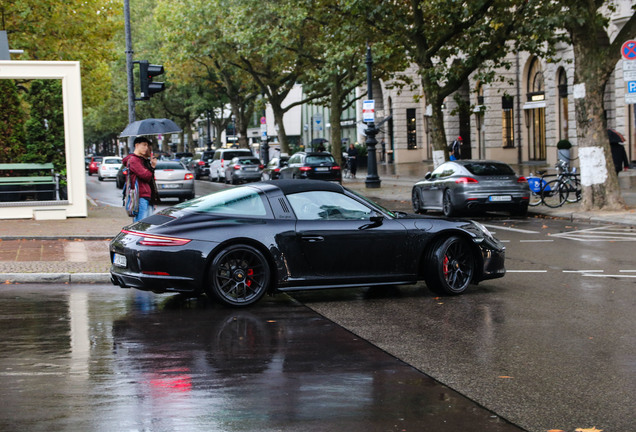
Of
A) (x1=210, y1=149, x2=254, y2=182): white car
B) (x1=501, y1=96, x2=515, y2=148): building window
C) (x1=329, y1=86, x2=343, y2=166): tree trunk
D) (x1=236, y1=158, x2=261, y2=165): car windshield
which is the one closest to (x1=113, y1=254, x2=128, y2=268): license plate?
(x1=329, y1=86, x2=343, y2=166): tree trunk

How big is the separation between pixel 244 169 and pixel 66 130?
78.2ft

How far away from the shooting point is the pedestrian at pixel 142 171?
12922 millimetres

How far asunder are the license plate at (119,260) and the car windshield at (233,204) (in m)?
0.86

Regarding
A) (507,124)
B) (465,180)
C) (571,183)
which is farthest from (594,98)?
(507,124)

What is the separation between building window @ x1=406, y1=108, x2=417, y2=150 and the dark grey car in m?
41.2

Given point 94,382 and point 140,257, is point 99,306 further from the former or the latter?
point 94,382

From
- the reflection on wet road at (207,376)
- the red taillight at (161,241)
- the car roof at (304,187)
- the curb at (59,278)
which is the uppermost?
the car roof at (304,187)

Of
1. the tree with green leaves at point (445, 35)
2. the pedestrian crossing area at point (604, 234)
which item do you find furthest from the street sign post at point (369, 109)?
the pedestrian crossing area at point (604, 234)

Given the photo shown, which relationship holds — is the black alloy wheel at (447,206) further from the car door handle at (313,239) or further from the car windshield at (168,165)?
the car windshield at (168,165)

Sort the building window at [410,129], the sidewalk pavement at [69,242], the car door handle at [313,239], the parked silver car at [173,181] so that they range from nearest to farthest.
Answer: the car door handle at [313,239], the sidewalk pavement at [69,242], the parked silver car at [173,181], the building window at [410,129]

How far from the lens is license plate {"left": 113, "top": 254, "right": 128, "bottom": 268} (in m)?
9.34

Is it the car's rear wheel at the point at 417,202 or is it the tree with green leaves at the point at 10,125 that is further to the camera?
the car's rear wheel at the point at 417,202

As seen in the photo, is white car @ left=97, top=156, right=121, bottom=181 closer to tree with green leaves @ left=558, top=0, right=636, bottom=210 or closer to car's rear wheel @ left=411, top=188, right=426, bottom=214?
car's rear wheel @ left=411, top=188, right=426, bottom=214

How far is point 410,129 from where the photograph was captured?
62.7m
